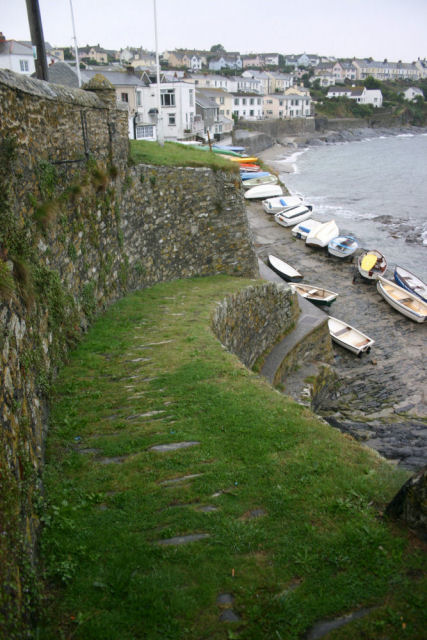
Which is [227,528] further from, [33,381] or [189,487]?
[33,381]

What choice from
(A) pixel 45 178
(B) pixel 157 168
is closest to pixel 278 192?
(B) pixel 157 168

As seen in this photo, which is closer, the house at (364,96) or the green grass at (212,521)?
the green grass at (212,521)

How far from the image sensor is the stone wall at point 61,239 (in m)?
4.87

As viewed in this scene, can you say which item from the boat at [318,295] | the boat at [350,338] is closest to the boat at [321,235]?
the boat at [318,295]

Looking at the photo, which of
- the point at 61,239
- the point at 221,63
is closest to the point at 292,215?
the point at 61,239

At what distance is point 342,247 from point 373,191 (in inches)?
1240

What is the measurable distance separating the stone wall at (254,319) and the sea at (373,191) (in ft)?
60.1

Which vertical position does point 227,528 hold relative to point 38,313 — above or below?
below

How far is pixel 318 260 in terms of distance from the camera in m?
35.9

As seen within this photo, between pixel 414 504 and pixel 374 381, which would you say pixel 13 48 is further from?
pixel 414 504

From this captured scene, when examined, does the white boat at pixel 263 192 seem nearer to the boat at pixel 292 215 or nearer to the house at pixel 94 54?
the boat at pixel 292 215

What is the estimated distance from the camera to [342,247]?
35.4m

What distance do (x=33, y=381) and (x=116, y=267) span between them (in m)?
6.85

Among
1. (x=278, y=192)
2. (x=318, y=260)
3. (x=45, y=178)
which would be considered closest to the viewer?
(x=45, y=178)
